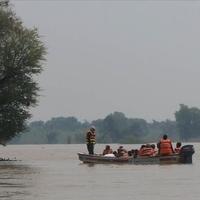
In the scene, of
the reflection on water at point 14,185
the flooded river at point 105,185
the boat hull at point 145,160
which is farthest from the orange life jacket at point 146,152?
the reflection on water at point 14,185

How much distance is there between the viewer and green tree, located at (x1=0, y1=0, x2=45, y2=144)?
4834cm

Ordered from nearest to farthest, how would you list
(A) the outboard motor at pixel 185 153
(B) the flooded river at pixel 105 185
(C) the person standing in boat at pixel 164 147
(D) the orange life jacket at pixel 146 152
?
(B) the flooded river at pixel 105 185, (C) the person standing in boat at pixel 164 147, (A) the outboard motor at pixel 185 153, (D) the orange life jacket at pixel 146 152

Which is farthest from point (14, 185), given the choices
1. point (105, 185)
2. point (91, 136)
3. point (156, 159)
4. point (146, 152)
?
point (91, 136)

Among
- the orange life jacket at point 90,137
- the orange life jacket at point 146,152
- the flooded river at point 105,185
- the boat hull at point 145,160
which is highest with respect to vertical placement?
the orange life jacket at point 90,137

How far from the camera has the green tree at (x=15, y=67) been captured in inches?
1903

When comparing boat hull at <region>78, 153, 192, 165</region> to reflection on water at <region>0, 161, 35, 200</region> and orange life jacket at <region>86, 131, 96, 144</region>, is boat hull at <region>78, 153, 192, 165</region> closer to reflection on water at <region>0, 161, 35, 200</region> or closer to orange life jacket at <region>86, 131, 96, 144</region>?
orange life jacket at <region>86, 131, 96, 144</region>

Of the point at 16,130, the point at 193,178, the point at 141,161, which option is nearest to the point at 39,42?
the point at 16,130

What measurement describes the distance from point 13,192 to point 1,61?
84.8 ft

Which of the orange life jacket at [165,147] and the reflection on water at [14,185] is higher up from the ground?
the orange life jacket at [165,147]

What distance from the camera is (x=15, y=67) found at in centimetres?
4834

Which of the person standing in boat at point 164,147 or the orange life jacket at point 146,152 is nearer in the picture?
the person standing in boat at point 164,147

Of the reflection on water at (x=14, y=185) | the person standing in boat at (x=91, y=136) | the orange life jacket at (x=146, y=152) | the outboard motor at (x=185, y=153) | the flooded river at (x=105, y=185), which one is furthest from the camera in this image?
the person standing in boat at (x=91, y=136)

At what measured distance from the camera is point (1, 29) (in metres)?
48.5

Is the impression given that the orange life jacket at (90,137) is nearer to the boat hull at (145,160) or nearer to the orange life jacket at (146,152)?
the boat hull at (145,160)
